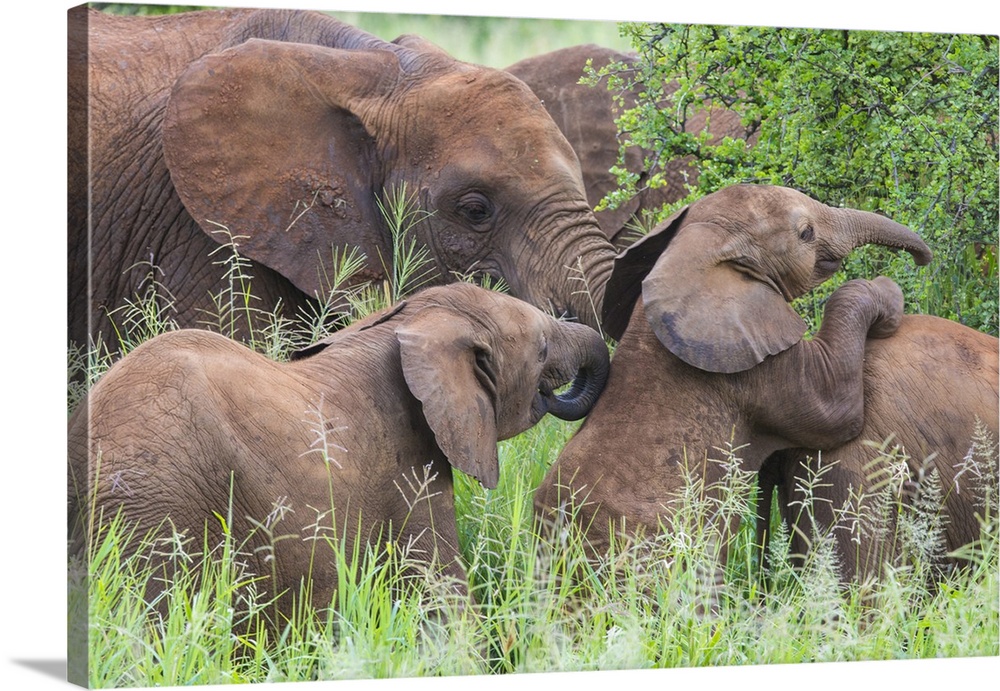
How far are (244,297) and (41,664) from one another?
1.76 m

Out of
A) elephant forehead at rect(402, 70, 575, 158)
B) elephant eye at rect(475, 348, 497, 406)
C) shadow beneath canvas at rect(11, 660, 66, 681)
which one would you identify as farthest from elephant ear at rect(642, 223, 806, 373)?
shadow beneath canvas at rect(11, 660, 66, 681)

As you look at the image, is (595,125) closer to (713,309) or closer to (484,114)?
(484,114)

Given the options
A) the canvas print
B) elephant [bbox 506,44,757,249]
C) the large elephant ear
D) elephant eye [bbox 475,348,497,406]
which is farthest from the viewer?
elephant [bbox 506,44,757,249]

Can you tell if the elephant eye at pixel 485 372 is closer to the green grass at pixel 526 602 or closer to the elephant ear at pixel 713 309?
the green grass at pixel 526 602

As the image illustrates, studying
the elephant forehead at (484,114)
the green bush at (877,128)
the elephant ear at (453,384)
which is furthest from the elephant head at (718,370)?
the elephant forehead at (484,114)

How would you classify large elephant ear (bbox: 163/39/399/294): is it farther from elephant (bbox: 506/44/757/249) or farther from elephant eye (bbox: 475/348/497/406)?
elephant eye (bbox: 475/348/497/406)

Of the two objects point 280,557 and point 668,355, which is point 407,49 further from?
point 280,557

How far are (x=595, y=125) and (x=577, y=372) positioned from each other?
198 centimetres

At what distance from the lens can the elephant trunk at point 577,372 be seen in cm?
584

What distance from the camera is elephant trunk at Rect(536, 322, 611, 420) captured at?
584 centimetres

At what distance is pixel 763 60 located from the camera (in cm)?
632

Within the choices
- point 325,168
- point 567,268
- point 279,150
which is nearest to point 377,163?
point 325,168

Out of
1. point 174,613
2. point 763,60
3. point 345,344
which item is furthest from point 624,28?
point 174,613

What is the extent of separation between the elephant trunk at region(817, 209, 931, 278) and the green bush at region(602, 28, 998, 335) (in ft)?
0.48
